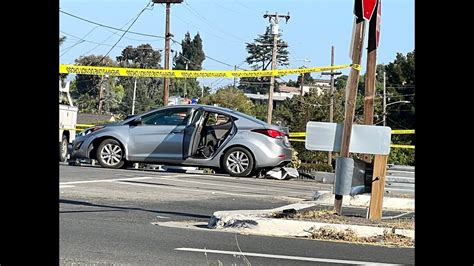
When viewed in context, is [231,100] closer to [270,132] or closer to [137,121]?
[137,121]

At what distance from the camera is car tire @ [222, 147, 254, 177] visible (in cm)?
1394

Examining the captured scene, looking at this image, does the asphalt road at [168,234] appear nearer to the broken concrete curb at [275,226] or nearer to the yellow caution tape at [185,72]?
the broken concrete curb at [275,226]

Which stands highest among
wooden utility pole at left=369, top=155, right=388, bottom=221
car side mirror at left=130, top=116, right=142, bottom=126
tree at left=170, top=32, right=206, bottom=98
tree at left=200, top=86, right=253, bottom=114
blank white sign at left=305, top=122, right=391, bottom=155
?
tree at left=170, top=32, right=206, bottom=98

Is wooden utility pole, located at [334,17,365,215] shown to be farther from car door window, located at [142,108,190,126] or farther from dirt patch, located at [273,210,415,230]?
car door window, located at [142,108,190,126]

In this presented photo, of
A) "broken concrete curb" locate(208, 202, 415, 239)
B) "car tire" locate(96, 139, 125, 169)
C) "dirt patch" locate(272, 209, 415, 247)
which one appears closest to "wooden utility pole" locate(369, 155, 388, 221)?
"dirt patch" locate(272, 209, 415, 247)

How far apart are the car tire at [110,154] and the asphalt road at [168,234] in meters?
2.55

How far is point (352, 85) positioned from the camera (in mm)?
7867

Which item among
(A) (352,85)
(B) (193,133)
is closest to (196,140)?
(B) (193,133)

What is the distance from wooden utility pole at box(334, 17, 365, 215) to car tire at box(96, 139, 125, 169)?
716 cm

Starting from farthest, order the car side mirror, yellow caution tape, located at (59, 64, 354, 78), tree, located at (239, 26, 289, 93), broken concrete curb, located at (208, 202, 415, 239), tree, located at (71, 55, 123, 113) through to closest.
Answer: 1. tree, located at (71, 55, 123, 113)
2. tree, located at (239, 26, 289, 93)
3. yellow caution tape, located at (59, 64, 354, 78)
4. the car side mirror
5. broken concrete curb, located at (208, 202, 415, 239)

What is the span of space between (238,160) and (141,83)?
65.2 meters

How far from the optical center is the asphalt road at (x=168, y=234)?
19.1 ft
